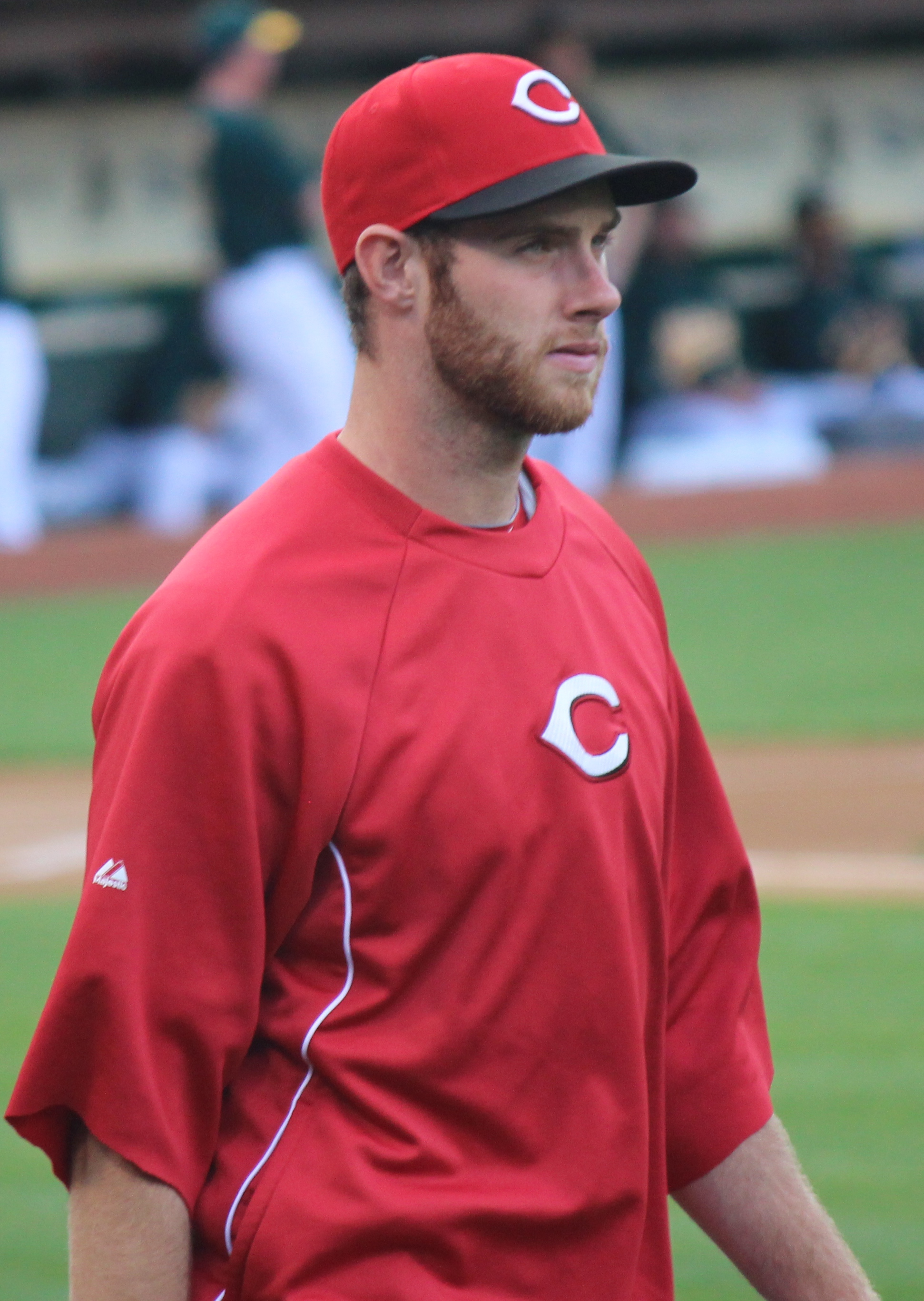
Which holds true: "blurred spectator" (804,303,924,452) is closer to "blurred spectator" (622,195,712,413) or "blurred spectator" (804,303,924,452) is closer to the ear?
"blurred spectator" (622,195,712,413)

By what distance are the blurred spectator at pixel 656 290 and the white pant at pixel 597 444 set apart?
0.64 feet

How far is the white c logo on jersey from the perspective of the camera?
184 cm

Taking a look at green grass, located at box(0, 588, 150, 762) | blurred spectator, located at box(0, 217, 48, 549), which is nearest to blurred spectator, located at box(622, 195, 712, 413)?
green grass, located at box(0, 588, 150, 762)

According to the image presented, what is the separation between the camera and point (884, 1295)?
2885 millimetres

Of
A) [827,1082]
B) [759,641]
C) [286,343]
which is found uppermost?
[286,343]

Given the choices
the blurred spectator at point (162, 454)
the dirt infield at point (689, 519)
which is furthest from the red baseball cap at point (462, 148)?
the blurred spectator at point (162, 454)

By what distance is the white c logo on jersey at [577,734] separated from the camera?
6.03 ft

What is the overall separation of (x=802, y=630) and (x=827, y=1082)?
15.5ft

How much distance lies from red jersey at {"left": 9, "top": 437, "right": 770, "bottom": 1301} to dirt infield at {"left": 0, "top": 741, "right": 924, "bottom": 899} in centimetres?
313

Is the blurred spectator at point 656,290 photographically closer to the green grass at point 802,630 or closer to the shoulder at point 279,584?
the green grass at point 802,630

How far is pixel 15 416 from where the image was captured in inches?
363

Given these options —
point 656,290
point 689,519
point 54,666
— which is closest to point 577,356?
point 54,666

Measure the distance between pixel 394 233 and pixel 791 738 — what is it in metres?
4.82

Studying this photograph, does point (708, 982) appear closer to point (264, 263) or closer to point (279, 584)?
point (279, 584)
